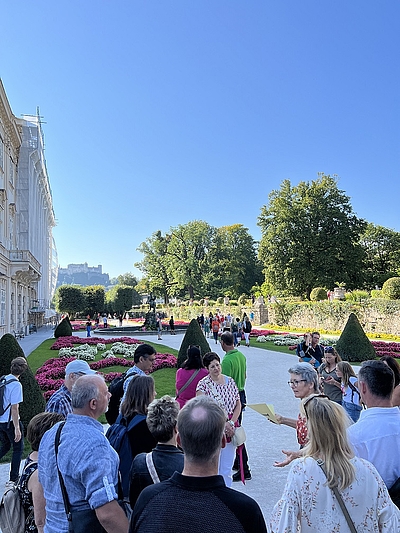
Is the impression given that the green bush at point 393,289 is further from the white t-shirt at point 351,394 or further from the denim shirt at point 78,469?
the denim shirt at point 78,469

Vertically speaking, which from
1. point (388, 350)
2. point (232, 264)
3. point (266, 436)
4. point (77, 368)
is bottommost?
point (266, 436)

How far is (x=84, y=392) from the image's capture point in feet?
8.82

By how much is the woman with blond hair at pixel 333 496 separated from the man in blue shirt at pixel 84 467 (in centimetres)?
92

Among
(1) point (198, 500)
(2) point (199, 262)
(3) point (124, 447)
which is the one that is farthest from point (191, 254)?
(1) point (198, 500)

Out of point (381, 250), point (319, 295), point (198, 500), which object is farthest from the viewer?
point (381, 250)

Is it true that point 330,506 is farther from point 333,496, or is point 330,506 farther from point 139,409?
point 139,409

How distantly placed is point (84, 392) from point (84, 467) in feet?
1.46

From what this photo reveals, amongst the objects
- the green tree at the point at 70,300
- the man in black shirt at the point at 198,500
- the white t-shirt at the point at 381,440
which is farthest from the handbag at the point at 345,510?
the green tree at the point at 70,300

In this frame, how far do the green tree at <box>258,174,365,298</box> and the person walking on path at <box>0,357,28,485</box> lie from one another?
4045cm

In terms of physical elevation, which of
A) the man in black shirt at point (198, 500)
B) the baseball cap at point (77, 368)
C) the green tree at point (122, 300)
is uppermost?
the green tree at point (122, 300)

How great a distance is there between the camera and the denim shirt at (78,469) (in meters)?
2.39

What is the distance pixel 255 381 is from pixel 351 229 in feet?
117

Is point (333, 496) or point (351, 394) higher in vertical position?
point (333, 496)

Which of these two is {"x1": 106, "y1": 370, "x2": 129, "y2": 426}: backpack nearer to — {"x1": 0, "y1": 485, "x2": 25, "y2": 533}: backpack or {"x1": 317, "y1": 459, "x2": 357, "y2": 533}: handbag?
{"x1": 0, "y1": 485, "x2": 25, "y2": 533}: backpack
